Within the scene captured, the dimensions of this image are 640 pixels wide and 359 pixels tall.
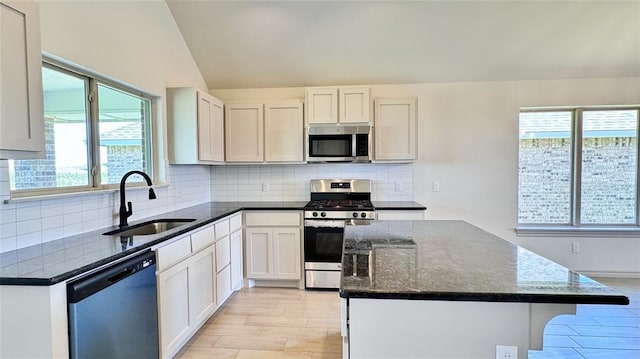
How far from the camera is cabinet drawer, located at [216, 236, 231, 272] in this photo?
9.40 ft

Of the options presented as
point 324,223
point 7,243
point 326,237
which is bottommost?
point 326,237

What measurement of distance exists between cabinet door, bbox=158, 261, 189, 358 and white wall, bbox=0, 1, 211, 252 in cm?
66

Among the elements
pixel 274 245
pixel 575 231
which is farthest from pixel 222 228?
pixel 575 231

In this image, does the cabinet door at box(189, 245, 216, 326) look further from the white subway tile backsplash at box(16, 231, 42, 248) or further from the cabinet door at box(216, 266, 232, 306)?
the white subway tile backsplash at box(16, 231, 42, 248)

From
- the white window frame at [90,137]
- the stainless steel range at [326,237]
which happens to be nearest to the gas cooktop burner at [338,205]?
the stainless steel range at [326,237]

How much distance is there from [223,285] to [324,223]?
1.17 metres

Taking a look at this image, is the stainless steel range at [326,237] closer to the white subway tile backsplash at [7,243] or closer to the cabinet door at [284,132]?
the cabinet door at [284,132]

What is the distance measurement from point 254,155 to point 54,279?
8.73 feet

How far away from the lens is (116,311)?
1570mm

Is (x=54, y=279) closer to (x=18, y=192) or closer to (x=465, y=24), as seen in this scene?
(x=18, y=192)

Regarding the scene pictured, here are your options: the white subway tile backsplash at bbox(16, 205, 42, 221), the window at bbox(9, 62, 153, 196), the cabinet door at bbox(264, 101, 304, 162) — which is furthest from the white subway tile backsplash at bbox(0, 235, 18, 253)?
the cabinet door at bbox(264, 101, 304, 162)

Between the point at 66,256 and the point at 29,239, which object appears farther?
the point at 29,239

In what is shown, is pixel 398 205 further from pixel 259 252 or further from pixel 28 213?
pixel 28 213

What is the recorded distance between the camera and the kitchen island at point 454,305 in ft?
3.57
